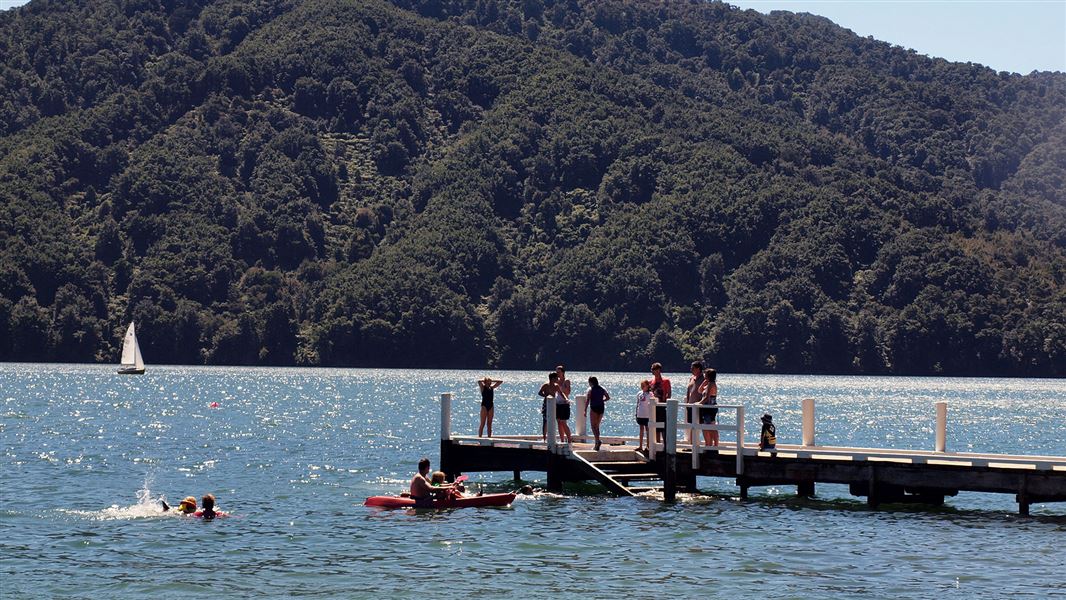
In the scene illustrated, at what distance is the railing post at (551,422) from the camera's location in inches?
1483

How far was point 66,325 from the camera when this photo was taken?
194250 millimetres

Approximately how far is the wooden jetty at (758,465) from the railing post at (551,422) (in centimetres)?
3

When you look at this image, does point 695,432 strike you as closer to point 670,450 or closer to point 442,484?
point 670,450

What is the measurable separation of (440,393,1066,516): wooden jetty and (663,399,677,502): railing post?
2 cm

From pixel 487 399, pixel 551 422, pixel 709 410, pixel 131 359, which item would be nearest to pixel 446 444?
pixel 487 399

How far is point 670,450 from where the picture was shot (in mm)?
36125

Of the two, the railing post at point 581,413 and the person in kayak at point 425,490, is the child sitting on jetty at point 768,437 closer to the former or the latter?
the railing post at point 581,413

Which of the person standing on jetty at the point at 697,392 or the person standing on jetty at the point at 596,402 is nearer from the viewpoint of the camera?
the person standing on jetty at the point at 697,392

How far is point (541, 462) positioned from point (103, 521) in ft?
33.1

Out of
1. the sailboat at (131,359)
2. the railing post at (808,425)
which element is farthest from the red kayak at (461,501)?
the sailboat at (131,359)

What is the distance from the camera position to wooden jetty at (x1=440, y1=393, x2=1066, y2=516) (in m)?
33.0

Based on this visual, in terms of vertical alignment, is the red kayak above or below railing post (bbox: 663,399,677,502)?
below

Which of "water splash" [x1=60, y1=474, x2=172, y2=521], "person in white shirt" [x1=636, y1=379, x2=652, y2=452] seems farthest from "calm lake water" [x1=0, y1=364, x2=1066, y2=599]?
"person in white shirt" [x1=636, y1=379, x2=652, y2=452]

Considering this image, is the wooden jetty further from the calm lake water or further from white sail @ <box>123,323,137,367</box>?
white sail @ <box>123,323,137,367</box>
